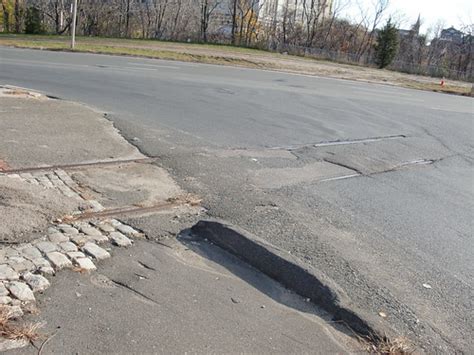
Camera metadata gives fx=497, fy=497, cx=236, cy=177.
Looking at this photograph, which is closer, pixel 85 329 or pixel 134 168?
pixel 85 329

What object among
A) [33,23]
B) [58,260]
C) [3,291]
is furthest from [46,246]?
[33,23]

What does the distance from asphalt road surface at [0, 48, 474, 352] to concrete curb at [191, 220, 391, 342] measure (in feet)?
0.59

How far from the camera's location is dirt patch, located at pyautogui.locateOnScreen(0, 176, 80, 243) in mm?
4238

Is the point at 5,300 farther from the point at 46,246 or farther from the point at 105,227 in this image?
the point at 105,227

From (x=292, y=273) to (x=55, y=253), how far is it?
1.93 metres

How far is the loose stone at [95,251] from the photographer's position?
4082mm

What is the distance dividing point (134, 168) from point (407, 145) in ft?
20.4

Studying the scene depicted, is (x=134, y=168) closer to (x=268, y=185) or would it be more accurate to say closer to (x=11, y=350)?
(x=268, y=185)

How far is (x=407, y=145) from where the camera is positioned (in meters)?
10.3

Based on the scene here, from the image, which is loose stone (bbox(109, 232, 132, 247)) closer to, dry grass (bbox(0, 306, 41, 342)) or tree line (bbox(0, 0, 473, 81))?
dry grass (bbox(0, 306, 41, 342))

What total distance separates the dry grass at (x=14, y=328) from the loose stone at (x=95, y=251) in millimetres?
974

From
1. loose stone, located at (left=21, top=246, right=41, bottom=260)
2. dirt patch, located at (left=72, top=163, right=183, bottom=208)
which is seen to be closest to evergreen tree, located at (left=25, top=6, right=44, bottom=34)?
dirt patch, located at (left=72, top=163, right=183, bottom=208)

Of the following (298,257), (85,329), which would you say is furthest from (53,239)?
(298,257)

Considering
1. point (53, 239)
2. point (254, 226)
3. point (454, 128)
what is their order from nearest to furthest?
point (53, 239) → point (254, 226) → point (454, 128)
